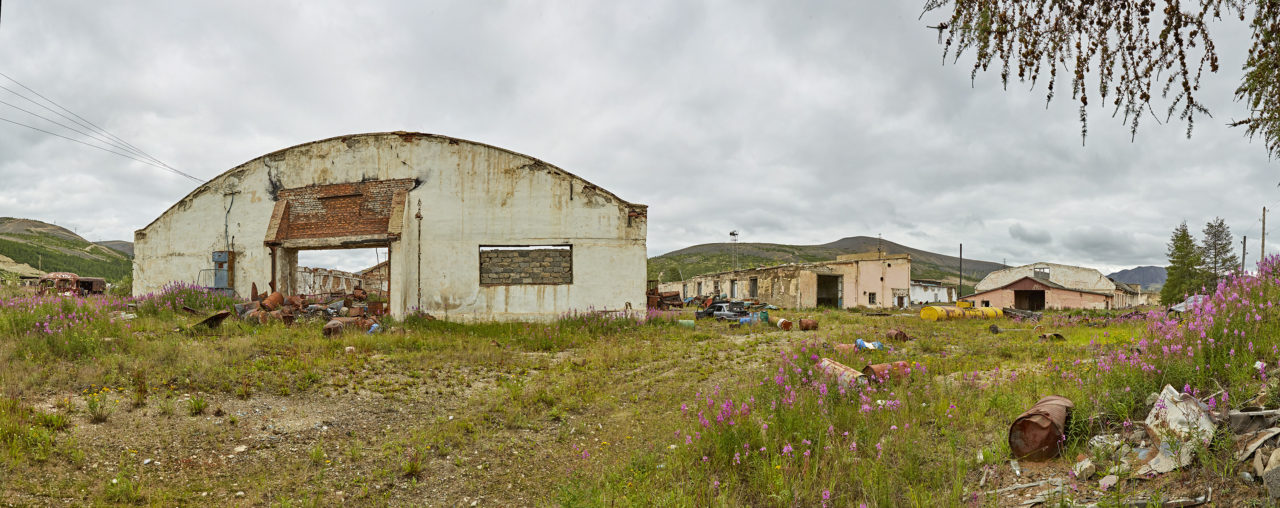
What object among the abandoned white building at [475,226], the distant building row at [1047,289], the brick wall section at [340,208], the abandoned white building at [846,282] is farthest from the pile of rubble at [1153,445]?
the distant building row at [1047,289]

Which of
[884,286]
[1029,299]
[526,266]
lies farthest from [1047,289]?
[526,266]

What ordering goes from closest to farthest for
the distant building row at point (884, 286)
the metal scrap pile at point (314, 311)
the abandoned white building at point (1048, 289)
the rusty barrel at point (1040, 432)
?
the rusty barrel at point (1040, 432) < the metal scrap pile at point (314, 311) < the distant building row at point (884, 286) < the abandoned white building at point (1048, 289)

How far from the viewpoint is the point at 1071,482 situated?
115 inches

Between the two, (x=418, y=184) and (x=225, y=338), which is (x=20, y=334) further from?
(x=418, y=184)

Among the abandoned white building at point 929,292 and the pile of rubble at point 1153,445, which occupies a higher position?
the pile of rubble at point 1153,445

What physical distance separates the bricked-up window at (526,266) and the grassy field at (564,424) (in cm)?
540

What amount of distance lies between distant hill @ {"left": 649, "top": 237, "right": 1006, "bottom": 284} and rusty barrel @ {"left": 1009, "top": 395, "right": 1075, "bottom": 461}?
35.2m

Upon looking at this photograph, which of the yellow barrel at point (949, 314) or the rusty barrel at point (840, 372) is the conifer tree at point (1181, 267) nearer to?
the yellow barrel at point (949, 314)

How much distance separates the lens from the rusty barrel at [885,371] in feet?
→ 17.7

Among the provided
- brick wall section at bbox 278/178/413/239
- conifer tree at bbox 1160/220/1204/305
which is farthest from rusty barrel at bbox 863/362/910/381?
conifer tree at bbox 1160/220/1204/305

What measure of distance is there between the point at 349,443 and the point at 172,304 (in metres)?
10.4

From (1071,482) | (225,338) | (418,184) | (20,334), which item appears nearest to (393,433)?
(1071,482)

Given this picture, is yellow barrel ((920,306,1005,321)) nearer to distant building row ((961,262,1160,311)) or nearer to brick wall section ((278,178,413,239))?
brick wall section ((278,178,413,239))

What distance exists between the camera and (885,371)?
5.46 metres
